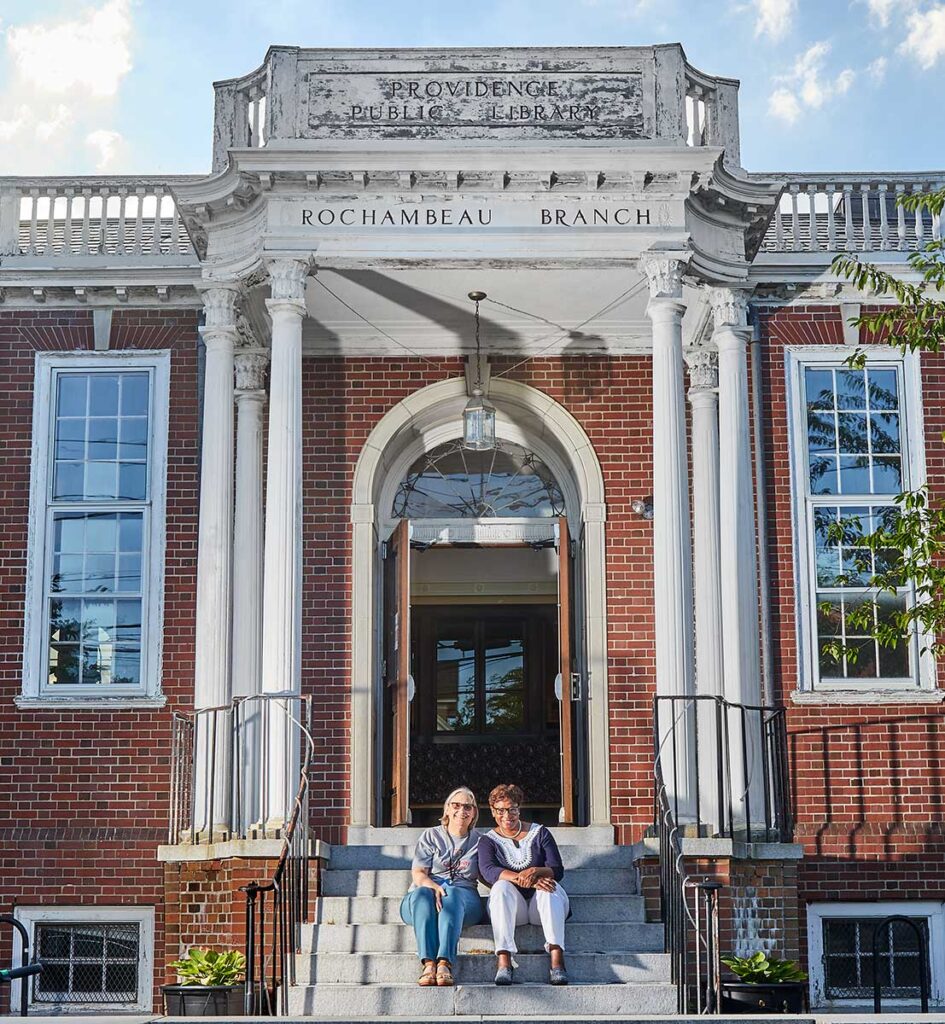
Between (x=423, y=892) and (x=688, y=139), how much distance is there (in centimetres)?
623

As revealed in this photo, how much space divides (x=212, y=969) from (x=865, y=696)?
6.14 meters

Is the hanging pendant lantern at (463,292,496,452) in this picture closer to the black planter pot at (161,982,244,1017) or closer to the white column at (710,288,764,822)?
the white column at (710,288,764,822)

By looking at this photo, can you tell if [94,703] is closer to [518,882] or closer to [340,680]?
[340,680]

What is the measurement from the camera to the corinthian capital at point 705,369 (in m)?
14.1

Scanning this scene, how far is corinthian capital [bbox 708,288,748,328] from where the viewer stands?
42.5 feet

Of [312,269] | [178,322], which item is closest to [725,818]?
[312,269]

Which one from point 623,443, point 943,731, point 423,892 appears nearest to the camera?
point 423,892

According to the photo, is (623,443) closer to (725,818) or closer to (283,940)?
(725,818)

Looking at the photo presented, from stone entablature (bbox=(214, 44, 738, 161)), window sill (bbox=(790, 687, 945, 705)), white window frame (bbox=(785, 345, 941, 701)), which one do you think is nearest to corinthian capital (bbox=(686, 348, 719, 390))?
white window frame (bbox=(785, 345, 941, 701))

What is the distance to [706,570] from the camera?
43.5ft

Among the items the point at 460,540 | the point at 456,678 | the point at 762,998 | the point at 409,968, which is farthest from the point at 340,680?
the point at 762,998

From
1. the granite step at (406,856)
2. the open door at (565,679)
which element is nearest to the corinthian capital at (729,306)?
the open door at (565,679)

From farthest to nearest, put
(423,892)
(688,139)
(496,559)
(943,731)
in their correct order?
(496,559)
(943,731)
(688,139)
(423,892)

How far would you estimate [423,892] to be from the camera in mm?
9664
